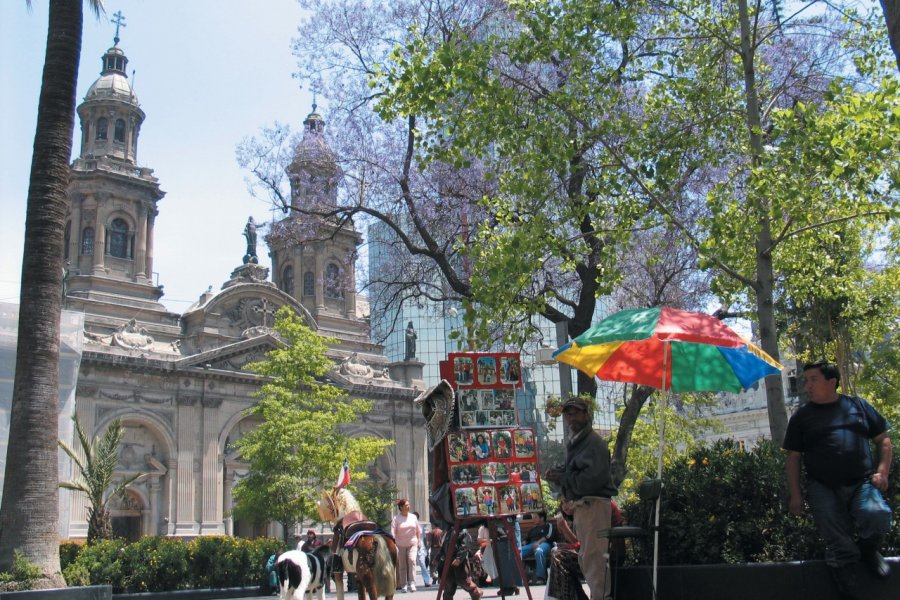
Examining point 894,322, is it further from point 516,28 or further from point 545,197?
point 545,197

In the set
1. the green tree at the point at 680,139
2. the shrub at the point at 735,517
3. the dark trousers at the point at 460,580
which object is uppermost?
the green tree at the point at 680,139

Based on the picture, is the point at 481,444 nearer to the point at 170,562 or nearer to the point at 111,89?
the point at 170,562

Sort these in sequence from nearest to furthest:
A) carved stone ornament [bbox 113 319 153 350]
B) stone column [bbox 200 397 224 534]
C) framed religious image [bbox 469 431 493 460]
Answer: framed religious image [bbox 469 431 493 460], carved stone ornament [bbox 113 319 153 350], stone column [bbox 200 397 224 534]

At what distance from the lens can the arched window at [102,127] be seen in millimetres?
48906

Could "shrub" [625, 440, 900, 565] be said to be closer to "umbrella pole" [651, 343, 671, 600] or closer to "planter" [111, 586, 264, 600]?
"umbrella pole" [651, 343, 671, 600]

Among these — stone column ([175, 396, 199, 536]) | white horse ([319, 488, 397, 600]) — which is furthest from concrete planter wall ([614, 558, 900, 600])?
stone column ([175, 396, 199, 536])

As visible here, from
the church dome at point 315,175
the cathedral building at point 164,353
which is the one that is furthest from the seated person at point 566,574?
the cathedral building at point 164,353

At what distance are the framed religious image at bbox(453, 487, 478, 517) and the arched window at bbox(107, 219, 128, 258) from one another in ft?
139

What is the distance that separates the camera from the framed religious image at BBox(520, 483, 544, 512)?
952cm

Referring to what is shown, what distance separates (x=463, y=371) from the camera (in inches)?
379

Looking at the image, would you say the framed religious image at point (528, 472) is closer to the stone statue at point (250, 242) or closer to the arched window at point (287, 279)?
the stone statue at point (250, 242)

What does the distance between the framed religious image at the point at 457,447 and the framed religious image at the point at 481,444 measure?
0.08 m

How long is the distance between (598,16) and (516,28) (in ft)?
24.6

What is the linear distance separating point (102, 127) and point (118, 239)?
660 cm
